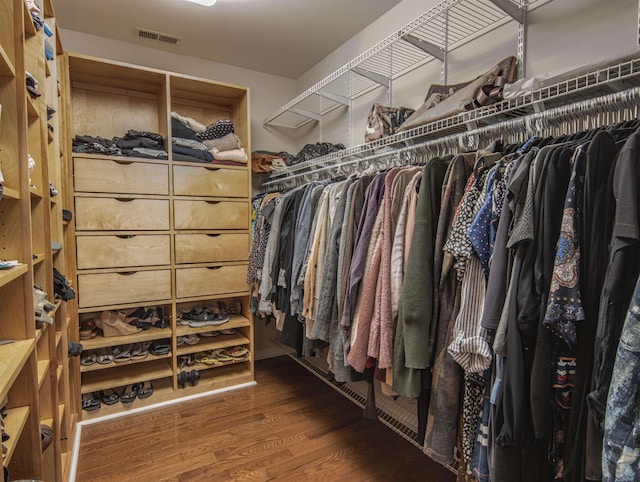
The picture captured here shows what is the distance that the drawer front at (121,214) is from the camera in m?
2.14

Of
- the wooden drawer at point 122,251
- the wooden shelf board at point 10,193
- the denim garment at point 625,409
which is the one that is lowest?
the denim garment at point 625,409

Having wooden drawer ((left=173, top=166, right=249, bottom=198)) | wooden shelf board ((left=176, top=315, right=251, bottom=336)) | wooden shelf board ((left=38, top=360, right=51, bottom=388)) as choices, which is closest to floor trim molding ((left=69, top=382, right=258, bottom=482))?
wooden shelf board ((left=176, top=315, right=251, bottom=336))

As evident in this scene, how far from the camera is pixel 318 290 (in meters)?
1.63

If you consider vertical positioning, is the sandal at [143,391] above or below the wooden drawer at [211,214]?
below

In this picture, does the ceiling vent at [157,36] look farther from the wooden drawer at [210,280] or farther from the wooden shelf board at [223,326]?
the wooden shelf board at [223,326]

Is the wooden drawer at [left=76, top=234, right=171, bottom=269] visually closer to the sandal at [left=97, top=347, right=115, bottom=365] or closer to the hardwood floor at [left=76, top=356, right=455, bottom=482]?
the sandal at [left=97, top=347, right=115, bottom=365]

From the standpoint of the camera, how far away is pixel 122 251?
225 cm

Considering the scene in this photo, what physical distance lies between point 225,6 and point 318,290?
181cm

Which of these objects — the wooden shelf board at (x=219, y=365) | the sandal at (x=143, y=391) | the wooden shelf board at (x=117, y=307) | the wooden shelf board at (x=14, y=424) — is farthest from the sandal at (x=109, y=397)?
the wooden shelf board at (x=14, y=424)

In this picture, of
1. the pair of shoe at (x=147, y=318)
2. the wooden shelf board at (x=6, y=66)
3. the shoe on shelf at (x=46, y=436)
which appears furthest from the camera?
the pair of shoe at (x=147, y=318)

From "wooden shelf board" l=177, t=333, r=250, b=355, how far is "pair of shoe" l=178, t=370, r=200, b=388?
14cm

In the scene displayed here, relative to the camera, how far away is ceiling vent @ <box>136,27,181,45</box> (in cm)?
243

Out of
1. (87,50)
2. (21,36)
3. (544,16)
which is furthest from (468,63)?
(87,50)

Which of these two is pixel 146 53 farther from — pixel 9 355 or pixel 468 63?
pixel 9 355
